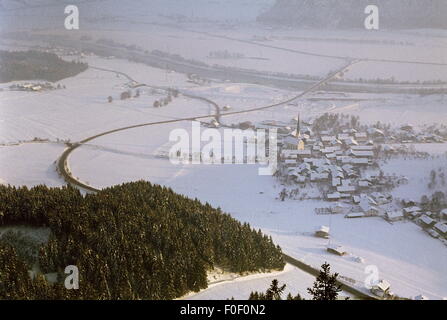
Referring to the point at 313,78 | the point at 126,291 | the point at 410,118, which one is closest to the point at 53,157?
the point at 126,291

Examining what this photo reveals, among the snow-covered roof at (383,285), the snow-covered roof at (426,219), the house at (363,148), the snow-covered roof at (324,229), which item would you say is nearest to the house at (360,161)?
the house at (363,148)

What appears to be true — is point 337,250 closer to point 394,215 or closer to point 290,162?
point 394,215

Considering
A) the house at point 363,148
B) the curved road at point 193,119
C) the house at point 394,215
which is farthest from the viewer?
the house at point 363,148

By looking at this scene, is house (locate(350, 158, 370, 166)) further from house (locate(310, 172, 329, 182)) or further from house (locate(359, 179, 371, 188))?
house (locate(310, 172, 329, 182))

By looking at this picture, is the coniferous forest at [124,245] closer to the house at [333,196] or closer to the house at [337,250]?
the house at [337,250]

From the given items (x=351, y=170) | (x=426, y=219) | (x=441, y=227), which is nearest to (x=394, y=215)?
(x=426, y=219)

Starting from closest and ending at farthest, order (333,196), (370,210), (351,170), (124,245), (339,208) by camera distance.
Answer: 1. (124,245)
2. (370,210)
3. (339,208)
4. (333,196)
5. (351,170)
